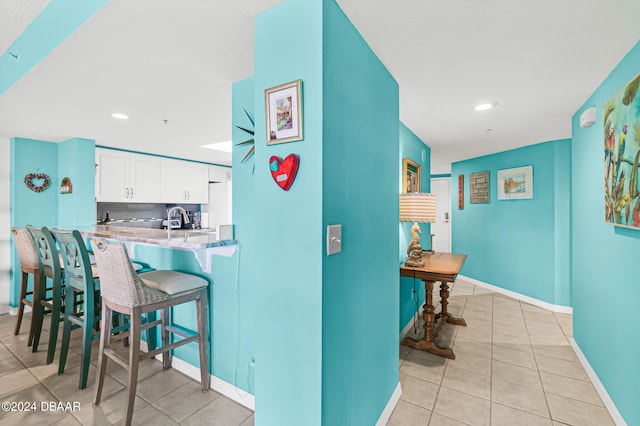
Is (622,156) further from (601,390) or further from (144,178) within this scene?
(144,178)

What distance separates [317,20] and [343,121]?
406mm

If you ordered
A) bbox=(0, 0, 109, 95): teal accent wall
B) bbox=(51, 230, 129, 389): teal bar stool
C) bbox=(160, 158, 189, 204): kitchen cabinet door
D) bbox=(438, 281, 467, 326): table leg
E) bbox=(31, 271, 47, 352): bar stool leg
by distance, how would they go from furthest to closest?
bbox=(160, 158, 189, 204): kitchen cabinet door → bbox=(438, 281, 467, 326): table leg → bbox=(31, 271, 47, 352): bar stool leg → bbox=(51, 230, 129, 389): teal bar stool → bbox=(0, 0, 109, 95): teal accent wall

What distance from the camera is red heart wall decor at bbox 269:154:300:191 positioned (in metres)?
1.22

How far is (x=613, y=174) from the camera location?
1.87 m

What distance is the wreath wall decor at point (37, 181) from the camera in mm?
3593

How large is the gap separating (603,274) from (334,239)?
2.20m

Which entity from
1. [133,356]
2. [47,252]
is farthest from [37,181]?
[133,356]

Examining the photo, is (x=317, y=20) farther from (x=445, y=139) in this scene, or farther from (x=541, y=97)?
(x=445, y=139)

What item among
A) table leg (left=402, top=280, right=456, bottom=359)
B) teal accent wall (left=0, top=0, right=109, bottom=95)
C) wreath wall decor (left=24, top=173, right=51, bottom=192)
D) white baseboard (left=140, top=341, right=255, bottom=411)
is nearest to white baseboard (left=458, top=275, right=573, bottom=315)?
table leg (left=402, top=280, right=456, bottom=359)

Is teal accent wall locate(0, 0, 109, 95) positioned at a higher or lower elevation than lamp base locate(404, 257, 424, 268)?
higher

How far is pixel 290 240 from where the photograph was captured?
4.14ft

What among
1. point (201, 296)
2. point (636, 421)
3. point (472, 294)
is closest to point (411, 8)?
point (201, 296)

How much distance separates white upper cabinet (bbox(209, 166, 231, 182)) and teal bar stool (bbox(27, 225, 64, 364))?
309cm

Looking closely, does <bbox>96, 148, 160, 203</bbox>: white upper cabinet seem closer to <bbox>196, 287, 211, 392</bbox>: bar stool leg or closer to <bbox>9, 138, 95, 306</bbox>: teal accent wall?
<bbox>9, 138, 95, 306</bbox>: teal accent wall
